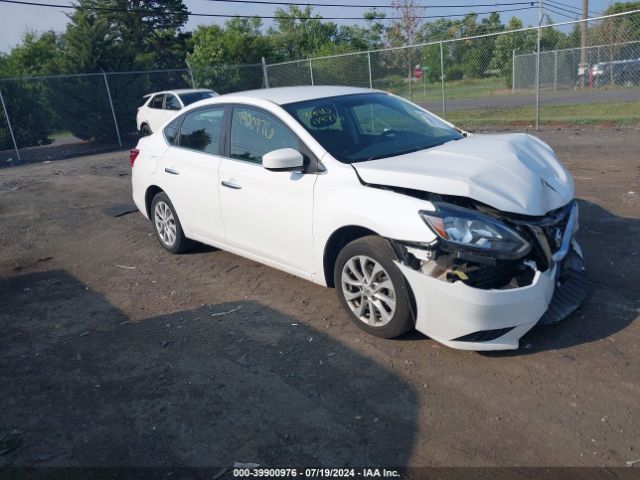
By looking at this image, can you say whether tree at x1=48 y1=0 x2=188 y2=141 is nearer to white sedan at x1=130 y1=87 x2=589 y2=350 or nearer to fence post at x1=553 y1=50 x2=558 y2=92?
fence post at x1=553 y1=50 x2=558 y2=92

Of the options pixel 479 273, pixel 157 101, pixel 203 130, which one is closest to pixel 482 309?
pixel 479 273

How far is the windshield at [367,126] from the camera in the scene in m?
4.30

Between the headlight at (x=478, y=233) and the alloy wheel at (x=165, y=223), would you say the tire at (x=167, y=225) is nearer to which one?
→ the alloy wheel at (x=165, y=223)

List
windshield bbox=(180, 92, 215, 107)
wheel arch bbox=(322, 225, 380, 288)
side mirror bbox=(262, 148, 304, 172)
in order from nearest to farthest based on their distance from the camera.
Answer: wheel arch bbox=(322, 225, 380, 288) → side mirror bbox=(262, 148, 304, 172) → windshield bbox=(180, 92, 215, 107)

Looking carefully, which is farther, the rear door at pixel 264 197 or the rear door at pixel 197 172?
the rear door at pixel 197 172

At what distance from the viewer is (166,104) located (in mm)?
16828

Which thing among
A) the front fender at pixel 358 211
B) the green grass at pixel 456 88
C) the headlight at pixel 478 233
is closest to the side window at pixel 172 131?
the front fender at pixel 358 211

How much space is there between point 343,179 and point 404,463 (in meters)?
1.99

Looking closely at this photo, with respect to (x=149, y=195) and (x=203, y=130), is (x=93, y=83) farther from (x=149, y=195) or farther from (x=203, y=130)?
(x=203, y=130)

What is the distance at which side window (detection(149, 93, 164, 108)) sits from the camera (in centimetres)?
1717

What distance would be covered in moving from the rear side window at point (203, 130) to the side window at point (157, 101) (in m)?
12.4

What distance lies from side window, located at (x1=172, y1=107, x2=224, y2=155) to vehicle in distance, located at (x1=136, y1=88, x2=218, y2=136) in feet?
36.1

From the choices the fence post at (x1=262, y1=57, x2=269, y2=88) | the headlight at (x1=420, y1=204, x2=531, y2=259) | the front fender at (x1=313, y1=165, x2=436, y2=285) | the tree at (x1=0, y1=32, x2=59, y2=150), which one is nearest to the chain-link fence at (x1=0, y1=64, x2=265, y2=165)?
the tree at (x1=0, y1=32, x2=59, y2=150)

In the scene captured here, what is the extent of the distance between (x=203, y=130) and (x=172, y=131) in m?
0.67
